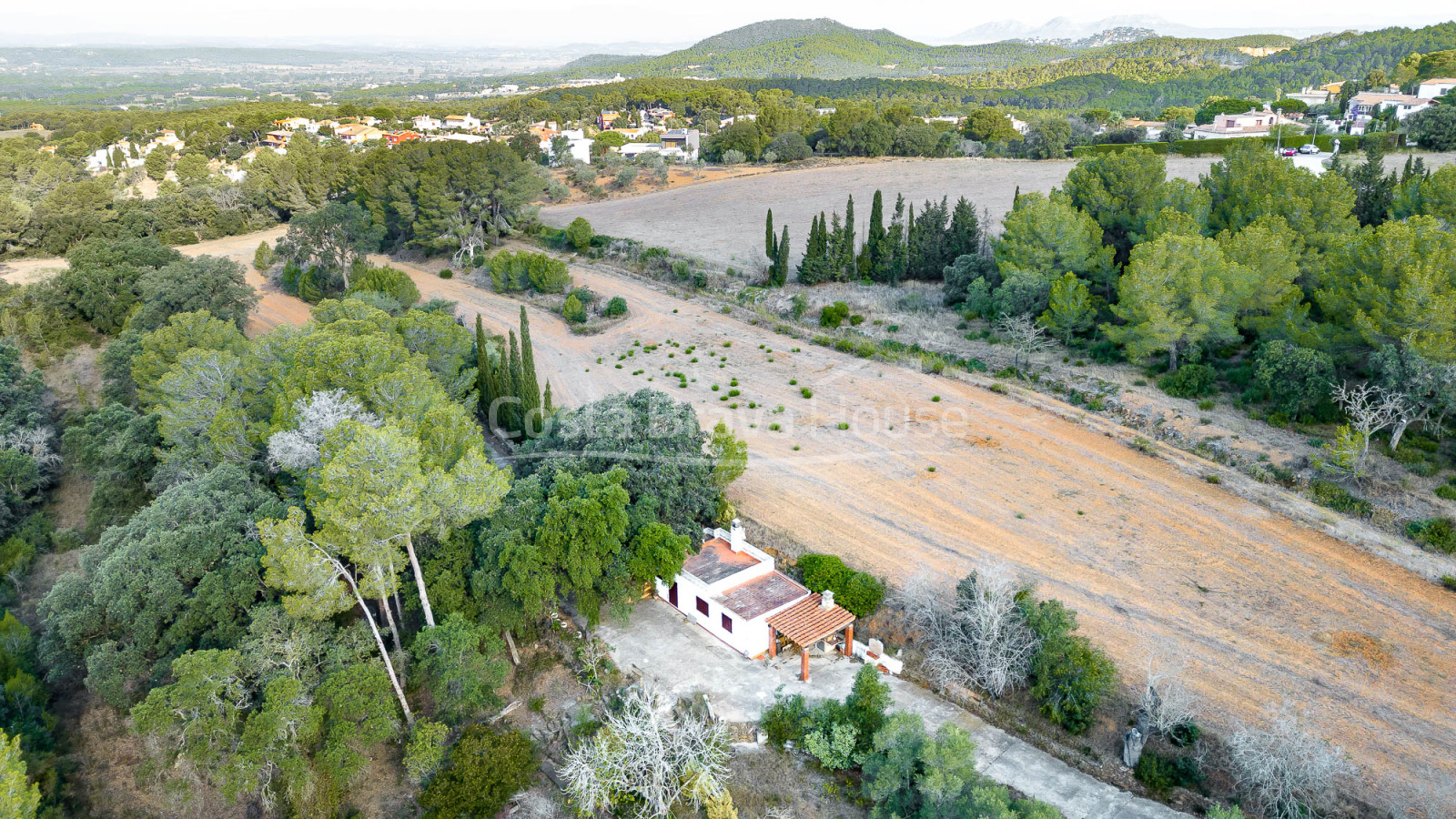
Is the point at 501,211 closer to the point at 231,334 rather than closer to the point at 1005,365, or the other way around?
the point at 231,334

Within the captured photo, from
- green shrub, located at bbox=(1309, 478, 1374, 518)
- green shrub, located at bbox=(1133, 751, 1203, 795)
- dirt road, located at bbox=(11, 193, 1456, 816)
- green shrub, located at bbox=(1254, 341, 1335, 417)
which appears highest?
green shrub, located at bbox=(1254, 341, 1335, 417)

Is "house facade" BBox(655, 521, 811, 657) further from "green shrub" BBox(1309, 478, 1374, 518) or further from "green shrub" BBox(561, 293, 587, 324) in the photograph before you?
"green shrub" BBox(561, 293, 587, 324)

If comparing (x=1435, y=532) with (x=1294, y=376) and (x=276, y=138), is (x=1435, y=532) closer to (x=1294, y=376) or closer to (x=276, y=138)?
(x=1294, y=376)

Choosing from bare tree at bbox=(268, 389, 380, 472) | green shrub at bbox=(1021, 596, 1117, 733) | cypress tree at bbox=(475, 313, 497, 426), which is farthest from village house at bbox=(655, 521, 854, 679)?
cypress tree at bbox=(475, 313, 497, 426)

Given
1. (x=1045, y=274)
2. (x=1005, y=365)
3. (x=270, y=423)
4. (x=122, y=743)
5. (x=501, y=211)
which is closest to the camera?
(x=122, y=743)

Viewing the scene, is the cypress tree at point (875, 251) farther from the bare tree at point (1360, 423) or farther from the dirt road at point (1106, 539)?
the bare tree at point (1360, 423)

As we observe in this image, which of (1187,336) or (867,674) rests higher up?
(1187,336)

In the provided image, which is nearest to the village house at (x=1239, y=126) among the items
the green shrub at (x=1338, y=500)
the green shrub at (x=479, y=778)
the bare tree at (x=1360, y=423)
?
the bare tree at (x=1360, y=423)

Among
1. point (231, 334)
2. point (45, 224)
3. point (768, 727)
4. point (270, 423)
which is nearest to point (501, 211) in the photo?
point (231, 334)
